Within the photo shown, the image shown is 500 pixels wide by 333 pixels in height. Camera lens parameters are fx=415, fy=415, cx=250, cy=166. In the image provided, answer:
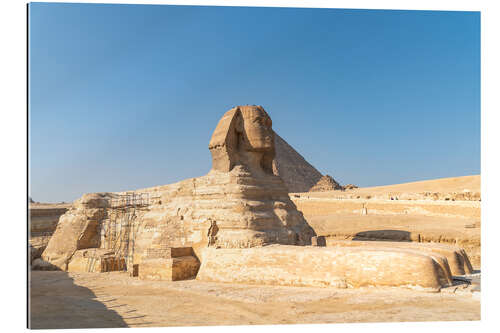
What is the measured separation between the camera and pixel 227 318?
6.74 meters

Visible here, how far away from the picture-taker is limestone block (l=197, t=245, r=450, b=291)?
7664 mm

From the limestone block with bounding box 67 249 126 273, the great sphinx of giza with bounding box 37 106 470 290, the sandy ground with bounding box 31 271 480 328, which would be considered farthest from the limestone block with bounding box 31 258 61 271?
the sandy ground with bounding box 31 271 480 328

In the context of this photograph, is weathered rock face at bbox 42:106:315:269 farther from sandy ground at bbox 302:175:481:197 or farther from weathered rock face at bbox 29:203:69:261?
sandy ground at bbox 302:175:481:197

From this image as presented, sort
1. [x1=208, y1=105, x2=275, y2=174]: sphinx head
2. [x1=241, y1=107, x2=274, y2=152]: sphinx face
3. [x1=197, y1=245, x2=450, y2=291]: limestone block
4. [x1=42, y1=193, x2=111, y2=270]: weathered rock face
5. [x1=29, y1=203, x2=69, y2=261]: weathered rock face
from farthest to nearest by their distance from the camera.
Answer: [x1=29, y1=203, x2=69, y2=261]: weathered rock face, [x1=42, y1=193, x2=111, y2=270]: weathered rock face, [x1=241, y1=107, x2=274, y2=152]: sphinx face, [x1=208, y1=105, x2=275, y2=174]: sphinx head, [x1=197, y1=245, x2=450, y2=291]: limestone block

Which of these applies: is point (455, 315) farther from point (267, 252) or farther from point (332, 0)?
point (332, 0)

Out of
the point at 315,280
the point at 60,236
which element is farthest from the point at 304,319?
the point at 60,236

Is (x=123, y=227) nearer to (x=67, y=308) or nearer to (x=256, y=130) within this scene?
(x=256, y=130)

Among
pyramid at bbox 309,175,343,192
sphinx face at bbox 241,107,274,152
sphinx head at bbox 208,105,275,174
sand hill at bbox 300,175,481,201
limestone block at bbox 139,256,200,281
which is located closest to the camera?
limestone block at bbox 139,256,200,281

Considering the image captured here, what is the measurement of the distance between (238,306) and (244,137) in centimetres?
561

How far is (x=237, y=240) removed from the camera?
993 centimetres

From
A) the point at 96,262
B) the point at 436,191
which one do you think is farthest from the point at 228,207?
the point at 436,191

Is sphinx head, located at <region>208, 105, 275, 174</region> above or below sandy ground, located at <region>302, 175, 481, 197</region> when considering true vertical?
above

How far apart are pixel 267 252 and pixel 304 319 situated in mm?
2768

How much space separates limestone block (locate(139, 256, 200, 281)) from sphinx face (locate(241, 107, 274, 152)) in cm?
359
